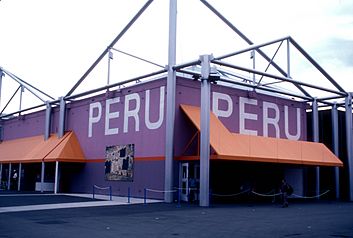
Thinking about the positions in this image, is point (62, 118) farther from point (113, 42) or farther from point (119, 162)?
point (113, 42)

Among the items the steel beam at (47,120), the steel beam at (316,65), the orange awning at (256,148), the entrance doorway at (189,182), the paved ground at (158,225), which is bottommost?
the paved ground at (158,225)

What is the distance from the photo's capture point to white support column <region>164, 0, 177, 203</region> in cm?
2654

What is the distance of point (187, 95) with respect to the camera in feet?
94.7

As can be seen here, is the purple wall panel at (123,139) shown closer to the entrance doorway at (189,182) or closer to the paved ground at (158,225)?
the entrance doorway at (189,182)

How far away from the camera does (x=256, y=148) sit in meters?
27.0

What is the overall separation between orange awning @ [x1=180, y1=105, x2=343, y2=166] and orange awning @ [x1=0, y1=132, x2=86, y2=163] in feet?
37.8

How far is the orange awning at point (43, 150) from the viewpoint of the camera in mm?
34781

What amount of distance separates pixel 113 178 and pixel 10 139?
21.0 metres

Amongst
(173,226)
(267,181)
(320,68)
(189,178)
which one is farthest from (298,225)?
(320,68)

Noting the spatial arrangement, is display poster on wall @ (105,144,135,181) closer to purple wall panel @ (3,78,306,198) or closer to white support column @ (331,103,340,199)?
purple wall panel @ (3,78,306,198)

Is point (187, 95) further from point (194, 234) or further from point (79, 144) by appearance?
point (194, 234)

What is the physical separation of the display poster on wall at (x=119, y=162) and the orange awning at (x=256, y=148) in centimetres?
560

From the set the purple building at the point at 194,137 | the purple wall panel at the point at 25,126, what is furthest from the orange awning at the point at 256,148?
the purple wall panel at the point at 25,126

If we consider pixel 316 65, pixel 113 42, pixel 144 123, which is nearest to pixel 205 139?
pixel 144 123
